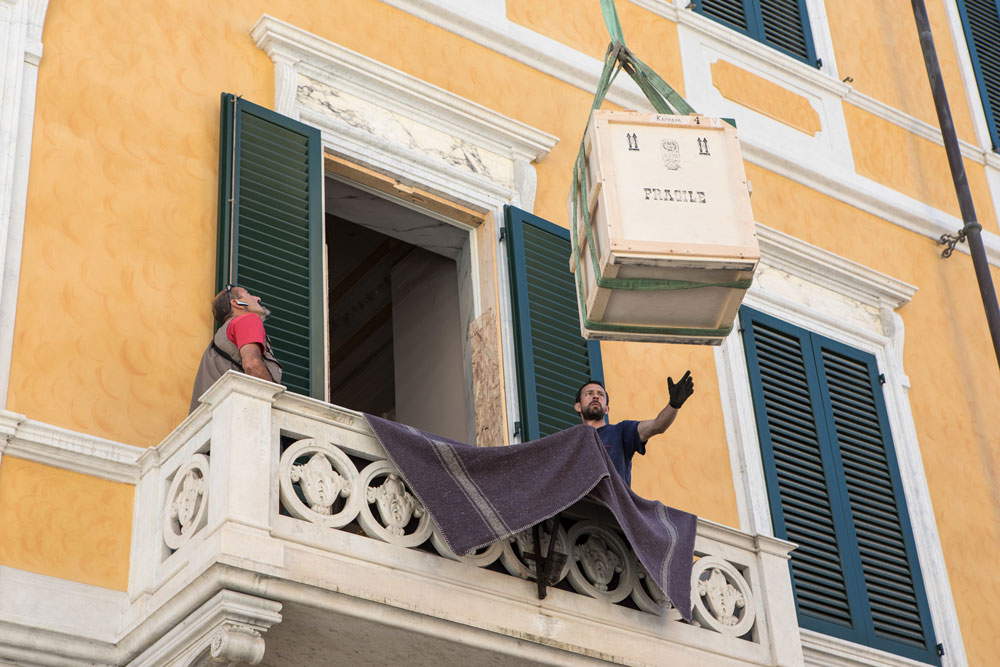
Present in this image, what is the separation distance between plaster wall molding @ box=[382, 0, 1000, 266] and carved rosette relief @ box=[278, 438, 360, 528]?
3682 mm

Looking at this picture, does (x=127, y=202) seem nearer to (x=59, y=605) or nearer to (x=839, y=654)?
(x=59, y=605)

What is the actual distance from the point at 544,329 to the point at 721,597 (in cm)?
198

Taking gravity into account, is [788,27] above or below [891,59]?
below

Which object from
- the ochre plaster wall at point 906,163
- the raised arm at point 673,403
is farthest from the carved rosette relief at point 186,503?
the ochre plaster wall at point 906,163

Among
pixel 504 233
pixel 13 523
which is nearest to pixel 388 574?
pixel 13 523

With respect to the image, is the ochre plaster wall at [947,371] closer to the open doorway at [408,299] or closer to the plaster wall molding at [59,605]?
the open doorway at [408,299]

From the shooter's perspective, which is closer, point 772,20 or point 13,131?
point 13,131

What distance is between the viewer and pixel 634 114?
7.78m

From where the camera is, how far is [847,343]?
1148cm

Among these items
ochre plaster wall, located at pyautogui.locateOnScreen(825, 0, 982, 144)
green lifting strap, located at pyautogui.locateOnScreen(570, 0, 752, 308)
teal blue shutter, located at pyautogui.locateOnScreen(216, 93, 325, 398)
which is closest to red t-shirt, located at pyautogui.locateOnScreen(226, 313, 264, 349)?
teal blue shutter, located at pyautogui.locateOnScreen(216, 93, 325, 398)

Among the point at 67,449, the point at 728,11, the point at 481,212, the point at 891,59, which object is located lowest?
the point at 67,449

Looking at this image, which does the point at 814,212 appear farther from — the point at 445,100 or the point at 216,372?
the point at 216,372

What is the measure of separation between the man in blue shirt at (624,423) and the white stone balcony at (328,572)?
517 millimetres

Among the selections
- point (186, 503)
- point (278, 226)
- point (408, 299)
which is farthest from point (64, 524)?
point (408, 299)
